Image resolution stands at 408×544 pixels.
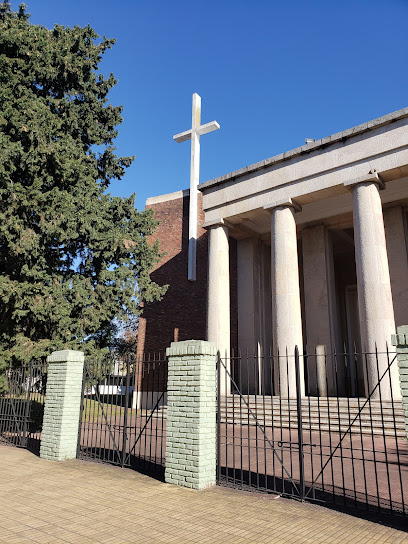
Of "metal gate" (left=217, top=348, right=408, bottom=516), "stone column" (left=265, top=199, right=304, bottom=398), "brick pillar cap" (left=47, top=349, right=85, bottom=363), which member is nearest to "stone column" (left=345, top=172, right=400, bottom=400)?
"metal gate" (left=217, top=348, right=408, bottom=516)

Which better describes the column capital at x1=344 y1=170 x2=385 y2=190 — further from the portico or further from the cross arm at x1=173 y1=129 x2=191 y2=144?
the cross arm at x1=173 y1=129 x2=191 y2=144

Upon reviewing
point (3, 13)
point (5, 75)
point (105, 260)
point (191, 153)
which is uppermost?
point (3, 13)

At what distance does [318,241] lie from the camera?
19.5 metres

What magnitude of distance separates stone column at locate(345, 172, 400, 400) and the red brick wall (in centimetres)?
1003

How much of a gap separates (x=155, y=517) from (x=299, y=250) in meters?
19.6

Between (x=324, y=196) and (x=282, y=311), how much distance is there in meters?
4.74

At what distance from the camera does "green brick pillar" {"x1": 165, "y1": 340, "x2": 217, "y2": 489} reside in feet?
20.9

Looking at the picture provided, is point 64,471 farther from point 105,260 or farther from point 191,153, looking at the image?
point 191,153

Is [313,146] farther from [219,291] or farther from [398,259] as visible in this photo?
[219,291]

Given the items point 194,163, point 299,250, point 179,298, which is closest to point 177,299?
point 179,298

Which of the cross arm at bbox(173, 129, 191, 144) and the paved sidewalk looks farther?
the cross arm at bbox(173, 129, 191, 144)

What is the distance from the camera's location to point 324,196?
16.0m

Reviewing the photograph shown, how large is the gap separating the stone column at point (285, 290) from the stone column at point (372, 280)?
8.04 ft

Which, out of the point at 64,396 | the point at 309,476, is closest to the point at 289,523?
the point at 309,476
